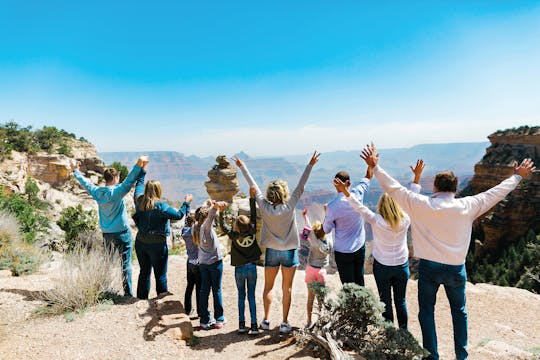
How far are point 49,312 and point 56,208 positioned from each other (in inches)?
833

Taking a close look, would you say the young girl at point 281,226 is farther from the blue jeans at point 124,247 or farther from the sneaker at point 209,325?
the blue jeans at point 124,247

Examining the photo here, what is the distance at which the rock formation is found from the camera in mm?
24359

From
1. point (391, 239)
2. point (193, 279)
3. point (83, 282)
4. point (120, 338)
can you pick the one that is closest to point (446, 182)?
point (391, 239)

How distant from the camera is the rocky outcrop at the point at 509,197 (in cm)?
3569

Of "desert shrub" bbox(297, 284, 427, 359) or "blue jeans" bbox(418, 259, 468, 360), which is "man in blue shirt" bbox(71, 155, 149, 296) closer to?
"desert shrub" bbox(297, 284, 427, 359)

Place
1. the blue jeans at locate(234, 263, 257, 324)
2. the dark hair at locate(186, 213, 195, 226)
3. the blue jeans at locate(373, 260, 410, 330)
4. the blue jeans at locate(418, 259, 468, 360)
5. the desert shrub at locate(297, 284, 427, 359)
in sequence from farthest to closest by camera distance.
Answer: the dark hair at locate(186, 213, 195, 226), the blue jeans at locate(234, 263, 257, 324), the blue jeans at locate(373, 260, 410, 330), the desert shrub at locate(297, 284, 427, 359), the blue jeans at locate(418, 259, 468, 360)

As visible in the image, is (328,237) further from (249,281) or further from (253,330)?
(253,330)

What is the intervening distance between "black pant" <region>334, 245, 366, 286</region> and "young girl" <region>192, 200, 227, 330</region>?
1.80 metres

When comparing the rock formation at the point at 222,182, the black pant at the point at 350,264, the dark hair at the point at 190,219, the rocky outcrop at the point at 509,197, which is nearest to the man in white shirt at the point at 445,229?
the black pant at the point at 350,264

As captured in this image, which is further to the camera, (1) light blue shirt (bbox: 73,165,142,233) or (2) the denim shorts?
(1) light blue shirt (bbox: 73,165,142,233)

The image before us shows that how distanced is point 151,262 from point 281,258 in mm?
2272

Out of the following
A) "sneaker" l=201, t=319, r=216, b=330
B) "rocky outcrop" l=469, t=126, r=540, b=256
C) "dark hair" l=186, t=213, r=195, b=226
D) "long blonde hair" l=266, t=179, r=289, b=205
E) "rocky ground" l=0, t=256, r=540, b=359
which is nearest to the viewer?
"rocky ground" l=0, t=256, r=540, b=359

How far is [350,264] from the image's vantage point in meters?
4.62

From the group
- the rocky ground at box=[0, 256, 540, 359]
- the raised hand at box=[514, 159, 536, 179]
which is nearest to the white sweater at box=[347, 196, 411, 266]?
the raised hand at box=[514, 159, 536, 179]
